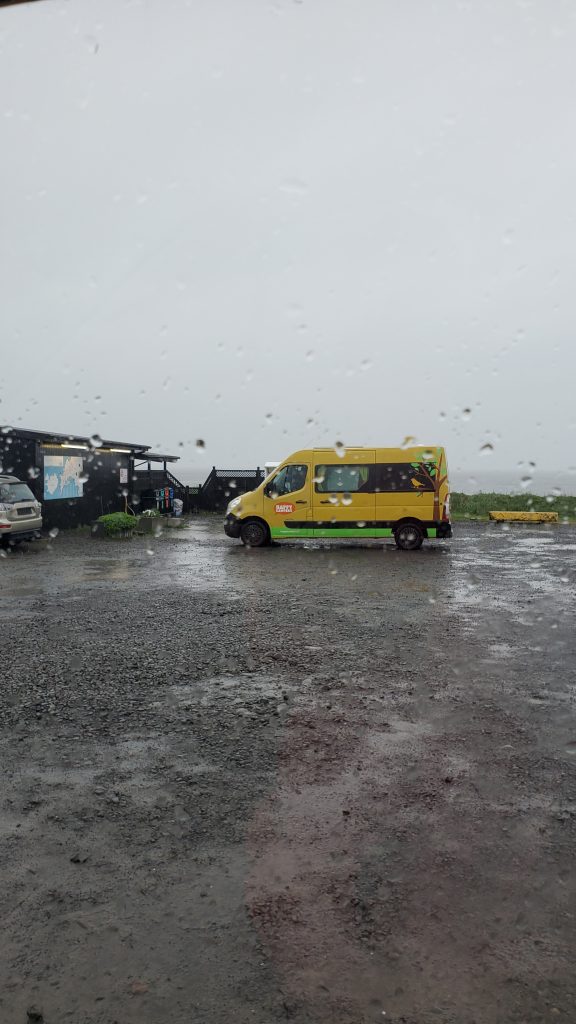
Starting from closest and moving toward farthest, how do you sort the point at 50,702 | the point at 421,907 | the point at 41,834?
the point at 421,907 < the point at 41,834 < the point at 50,702

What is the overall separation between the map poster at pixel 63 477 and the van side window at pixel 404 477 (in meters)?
Result: 10.4

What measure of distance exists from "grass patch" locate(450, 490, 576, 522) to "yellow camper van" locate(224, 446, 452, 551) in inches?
387

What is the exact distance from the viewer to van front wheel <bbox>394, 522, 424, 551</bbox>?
16156 mm

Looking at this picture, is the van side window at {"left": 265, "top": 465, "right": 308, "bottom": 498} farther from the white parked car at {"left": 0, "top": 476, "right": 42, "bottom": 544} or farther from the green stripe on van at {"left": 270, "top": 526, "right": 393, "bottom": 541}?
the white parked car at {"left": 0, "top": 476, "right": 42, "bottom": 544}

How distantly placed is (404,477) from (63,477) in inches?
450

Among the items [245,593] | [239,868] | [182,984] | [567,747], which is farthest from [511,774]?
[245,593]

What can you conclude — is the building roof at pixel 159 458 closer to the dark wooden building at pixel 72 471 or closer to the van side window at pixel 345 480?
the dark wooden building at pixel 72 471

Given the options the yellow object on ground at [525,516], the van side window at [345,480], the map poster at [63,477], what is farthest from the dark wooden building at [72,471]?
the yellow object on ground at [525,516]

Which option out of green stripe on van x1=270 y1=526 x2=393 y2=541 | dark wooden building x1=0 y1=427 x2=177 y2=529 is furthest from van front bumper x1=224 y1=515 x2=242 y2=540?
dark wooden building x1=0 y1=427 x2=177 y2=529

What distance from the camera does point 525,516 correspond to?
79.2 feet

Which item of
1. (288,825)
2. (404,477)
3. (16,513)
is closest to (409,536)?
(404,477)

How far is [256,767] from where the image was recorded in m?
4.07

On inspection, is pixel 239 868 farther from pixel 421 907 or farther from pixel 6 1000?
pixel 6 1000

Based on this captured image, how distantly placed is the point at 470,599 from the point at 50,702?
611 cm
